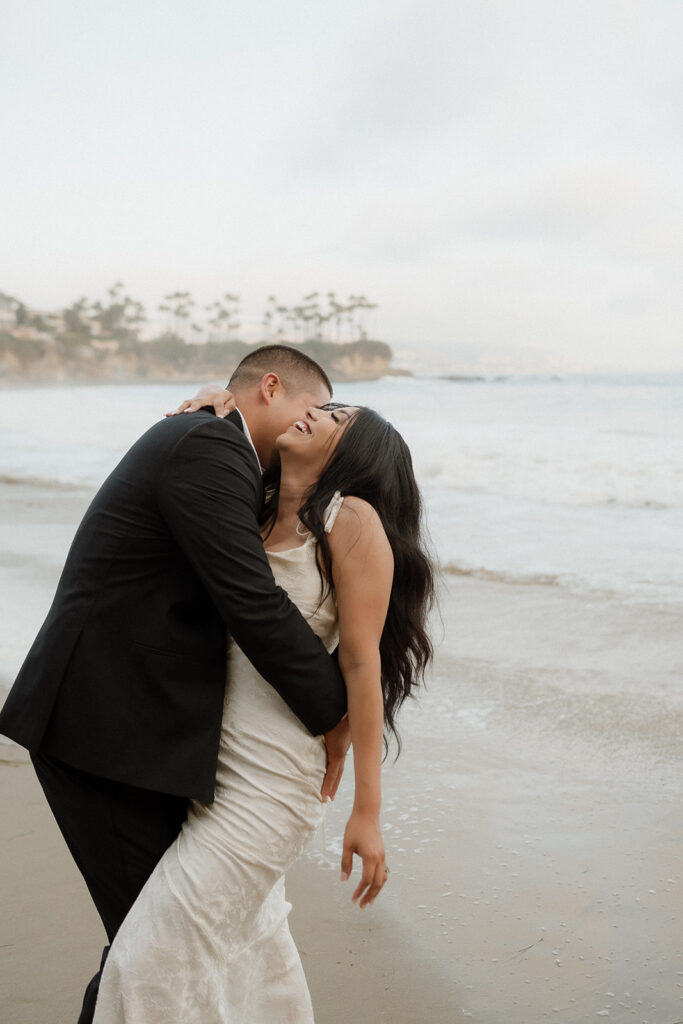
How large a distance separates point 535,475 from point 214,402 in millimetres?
15122

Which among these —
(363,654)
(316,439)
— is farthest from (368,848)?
(316,439)

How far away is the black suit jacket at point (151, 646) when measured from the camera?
77.2 inches

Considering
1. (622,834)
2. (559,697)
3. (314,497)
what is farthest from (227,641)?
(559,697)

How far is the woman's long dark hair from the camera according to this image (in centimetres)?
223

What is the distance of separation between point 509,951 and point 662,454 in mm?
18723

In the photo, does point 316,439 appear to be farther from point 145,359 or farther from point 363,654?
point 145,359

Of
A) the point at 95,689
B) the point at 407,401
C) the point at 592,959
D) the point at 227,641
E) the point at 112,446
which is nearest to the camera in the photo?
the point at 95,689

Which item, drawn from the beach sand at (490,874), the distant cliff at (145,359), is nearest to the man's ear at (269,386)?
the beach sand at (490,874)

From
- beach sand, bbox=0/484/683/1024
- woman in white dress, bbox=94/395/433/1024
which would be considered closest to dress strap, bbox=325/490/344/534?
woman in white dress, bbox=94/395/433/1024

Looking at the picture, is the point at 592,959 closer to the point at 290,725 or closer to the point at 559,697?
the point at 290,725

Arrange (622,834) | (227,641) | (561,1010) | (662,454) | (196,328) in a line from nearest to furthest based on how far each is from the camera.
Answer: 1. (227,641)
2. (561,1010)
3. (622,834)
4. (662,454)
5. (196,328)

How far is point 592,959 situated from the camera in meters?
3.16

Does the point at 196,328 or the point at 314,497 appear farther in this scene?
the point at 196,328

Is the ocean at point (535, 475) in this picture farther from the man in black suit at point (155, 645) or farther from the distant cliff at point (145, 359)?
the distant cliff at point (145, 359)
